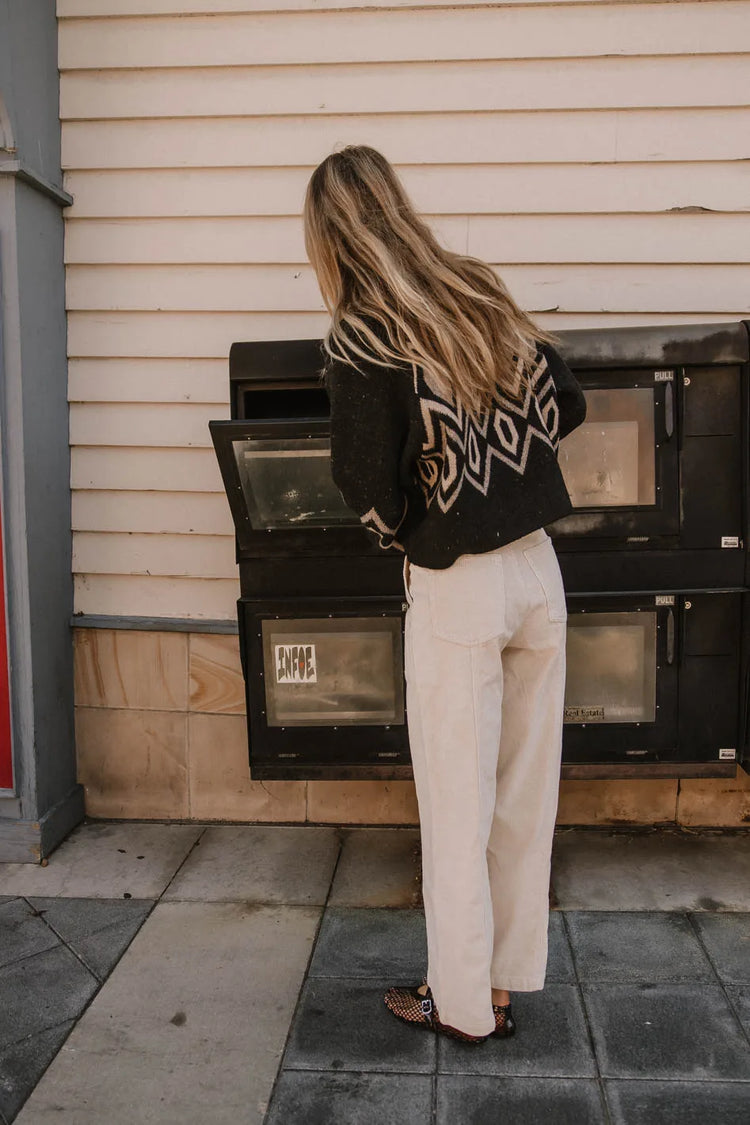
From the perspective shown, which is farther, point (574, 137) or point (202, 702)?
point (202, 702)

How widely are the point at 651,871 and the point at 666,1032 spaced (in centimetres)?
100

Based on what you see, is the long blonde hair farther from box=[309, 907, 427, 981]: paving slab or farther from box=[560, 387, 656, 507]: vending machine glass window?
box=[309, 907, 427, 981]: paving slab

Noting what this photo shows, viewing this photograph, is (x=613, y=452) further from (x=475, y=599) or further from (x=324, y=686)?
(x=324, y=686)

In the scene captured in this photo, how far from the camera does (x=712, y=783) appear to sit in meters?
3.79

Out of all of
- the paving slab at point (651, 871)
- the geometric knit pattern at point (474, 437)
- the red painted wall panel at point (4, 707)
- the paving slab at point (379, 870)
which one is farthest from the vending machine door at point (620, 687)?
the red painted wall panel at point (4, 707)

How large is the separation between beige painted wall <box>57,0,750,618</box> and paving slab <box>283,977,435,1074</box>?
6.18 ft

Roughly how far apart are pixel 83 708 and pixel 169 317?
1693mm

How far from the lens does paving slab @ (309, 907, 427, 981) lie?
287 centimetres

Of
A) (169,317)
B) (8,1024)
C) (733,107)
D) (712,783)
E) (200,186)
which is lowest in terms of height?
(8,1024)

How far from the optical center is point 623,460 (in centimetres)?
310

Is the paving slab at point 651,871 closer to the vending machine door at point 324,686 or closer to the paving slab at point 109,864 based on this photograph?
the vending machine door at point 324,686

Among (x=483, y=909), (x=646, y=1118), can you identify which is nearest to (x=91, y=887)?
(x=483, y=909)

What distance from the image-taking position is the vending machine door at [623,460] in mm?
3045

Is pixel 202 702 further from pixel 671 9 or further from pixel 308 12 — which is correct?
pixel 671 9
